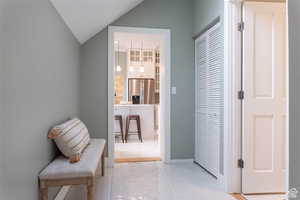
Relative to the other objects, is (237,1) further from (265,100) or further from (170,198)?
(170,198)

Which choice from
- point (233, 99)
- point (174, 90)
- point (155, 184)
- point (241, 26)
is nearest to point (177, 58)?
point (174, 90)

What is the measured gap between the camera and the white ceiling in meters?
2.14

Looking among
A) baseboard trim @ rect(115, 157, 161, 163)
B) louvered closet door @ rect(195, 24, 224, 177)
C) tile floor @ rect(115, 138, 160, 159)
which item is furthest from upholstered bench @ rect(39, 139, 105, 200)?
tile floor @ rect(115, 138, 160, 159)

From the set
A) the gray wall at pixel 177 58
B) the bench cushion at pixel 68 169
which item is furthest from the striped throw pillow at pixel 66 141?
the gray wall at pixel 177 58

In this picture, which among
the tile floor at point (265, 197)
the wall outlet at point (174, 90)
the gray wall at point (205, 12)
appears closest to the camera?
the tile floor at point (265, 197)

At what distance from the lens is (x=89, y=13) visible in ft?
8.14

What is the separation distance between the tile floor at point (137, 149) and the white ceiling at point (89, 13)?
211 cm

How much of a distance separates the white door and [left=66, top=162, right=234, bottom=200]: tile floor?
48cm

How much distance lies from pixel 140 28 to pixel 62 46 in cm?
148

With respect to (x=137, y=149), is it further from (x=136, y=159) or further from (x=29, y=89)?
(x=29, y=89)

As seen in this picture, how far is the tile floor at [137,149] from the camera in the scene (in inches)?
156
